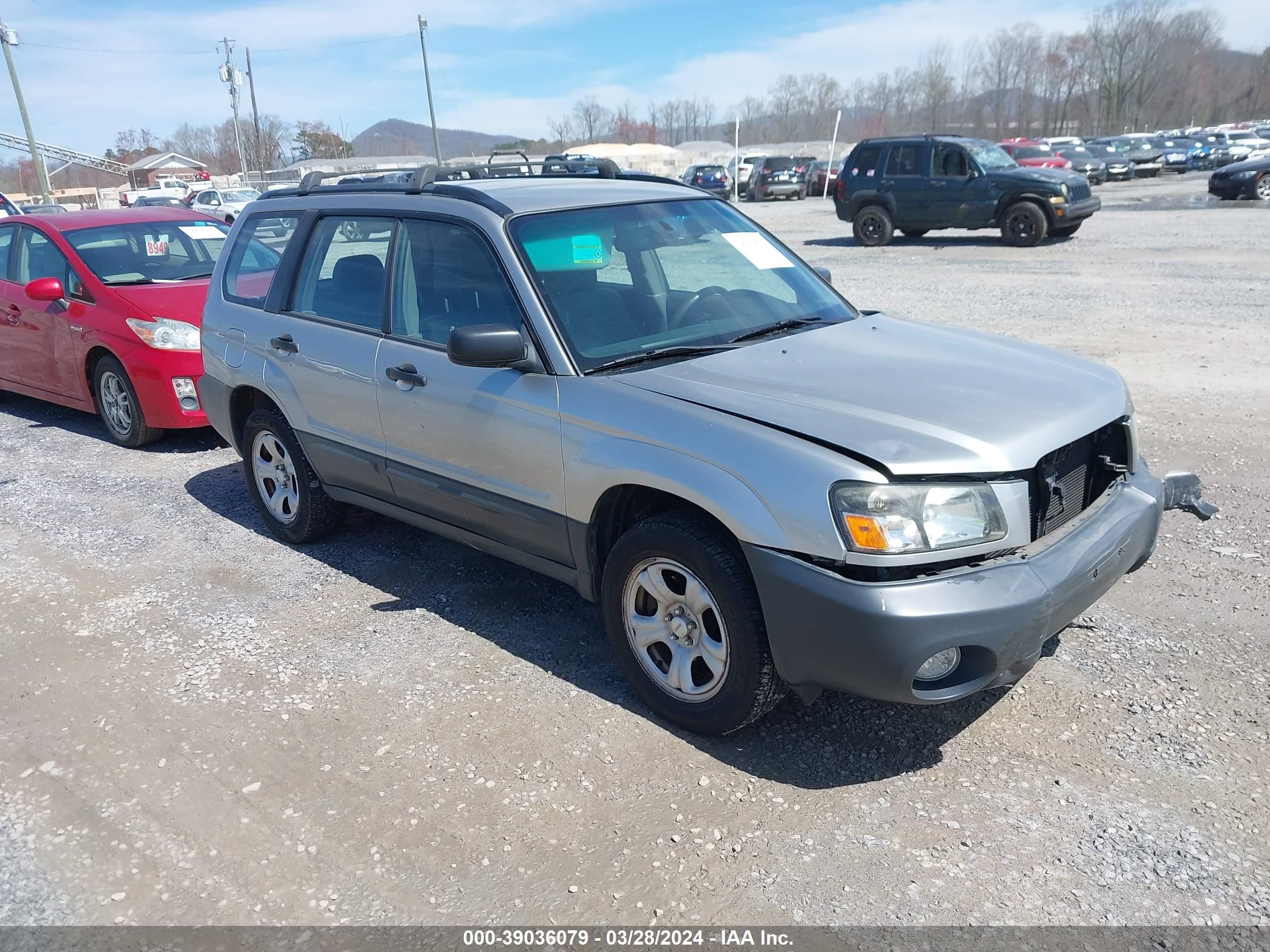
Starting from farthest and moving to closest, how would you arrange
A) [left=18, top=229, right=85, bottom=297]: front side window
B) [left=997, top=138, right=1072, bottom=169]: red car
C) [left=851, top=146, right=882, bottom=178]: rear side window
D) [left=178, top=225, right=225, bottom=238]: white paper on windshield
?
[left=997, top=138, right=1072, bottom=169]: red car < [left=851, top=146, right=882, bottom=178]: rear side window < [left=178, top=225, right=225, bottom=238]: white paper on windshield < [left=18, top=229, right=85, bottom=297]: front side window

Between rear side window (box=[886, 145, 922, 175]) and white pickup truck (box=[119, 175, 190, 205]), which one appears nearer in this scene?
rear side window (box=[886, 145, 922, 175])

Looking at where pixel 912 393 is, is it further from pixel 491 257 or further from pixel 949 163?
pixel 949 163

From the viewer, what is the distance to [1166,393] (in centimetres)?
757

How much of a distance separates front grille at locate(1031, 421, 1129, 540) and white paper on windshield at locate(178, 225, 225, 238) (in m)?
7.43

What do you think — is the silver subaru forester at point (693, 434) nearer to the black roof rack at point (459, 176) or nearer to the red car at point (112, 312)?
the black roof rack at point (459, 176)

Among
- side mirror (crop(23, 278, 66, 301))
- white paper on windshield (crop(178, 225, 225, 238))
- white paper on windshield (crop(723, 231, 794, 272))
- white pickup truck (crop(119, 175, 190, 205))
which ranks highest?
white pickup truck (crop(119, 175, 190, 205))

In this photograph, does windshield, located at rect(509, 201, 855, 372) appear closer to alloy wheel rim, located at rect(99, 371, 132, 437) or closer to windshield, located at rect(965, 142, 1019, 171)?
alloy wheel rim, located at rect(99, 371, 132, 437)

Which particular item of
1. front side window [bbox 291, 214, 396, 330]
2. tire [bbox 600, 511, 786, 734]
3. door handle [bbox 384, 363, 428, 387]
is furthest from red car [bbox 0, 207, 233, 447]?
tire [bbox 600, 511, 786, 734]

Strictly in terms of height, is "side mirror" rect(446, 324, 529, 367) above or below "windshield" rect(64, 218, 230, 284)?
below

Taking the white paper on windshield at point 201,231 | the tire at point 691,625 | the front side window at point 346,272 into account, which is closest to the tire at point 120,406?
the white paper on windshield at point 201,231

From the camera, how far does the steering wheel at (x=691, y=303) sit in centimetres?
400

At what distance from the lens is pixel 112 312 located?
7230 millimetres

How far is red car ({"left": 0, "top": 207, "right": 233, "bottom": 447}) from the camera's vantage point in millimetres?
7156

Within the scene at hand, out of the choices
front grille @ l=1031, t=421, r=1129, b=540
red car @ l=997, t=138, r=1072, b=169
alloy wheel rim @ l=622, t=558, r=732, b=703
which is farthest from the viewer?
red car @ l=997, t=138, r=1072, b=169
